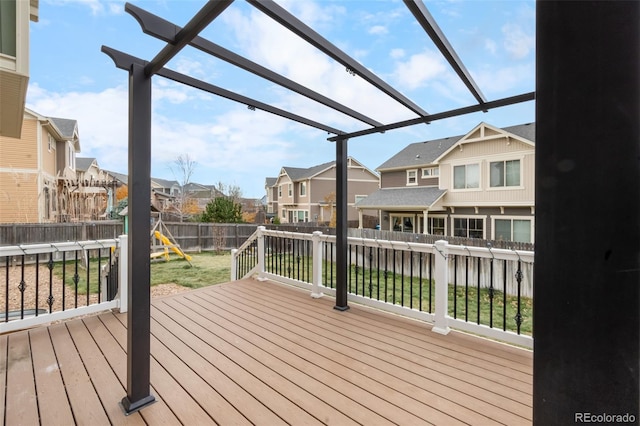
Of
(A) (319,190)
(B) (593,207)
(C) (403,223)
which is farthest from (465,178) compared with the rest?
(B) (593,207)

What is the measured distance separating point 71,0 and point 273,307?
4.75m

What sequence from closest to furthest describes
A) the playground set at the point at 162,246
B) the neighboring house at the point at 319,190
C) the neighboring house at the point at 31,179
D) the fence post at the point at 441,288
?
the fence post at the point at 441,288 → the playground set at the point at 162,246 → the neighboring house at the point at 31,179 → the neighboring house at the point at 319,190

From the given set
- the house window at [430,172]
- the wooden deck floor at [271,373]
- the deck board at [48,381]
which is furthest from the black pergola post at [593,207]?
the house window at [430,172]


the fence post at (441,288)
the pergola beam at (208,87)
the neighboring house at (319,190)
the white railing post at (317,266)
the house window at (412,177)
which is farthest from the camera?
the neighboring house at (319,190)

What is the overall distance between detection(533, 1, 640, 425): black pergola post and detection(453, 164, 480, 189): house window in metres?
14.1

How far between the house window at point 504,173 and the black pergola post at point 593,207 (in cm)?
1355

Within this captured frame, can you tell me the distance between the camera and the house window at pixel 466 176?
13.2 meters

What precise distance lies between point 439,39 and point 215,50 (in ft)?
4.49

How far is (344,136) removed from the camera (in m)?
3.55

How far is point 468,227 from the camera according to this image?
45.3ft

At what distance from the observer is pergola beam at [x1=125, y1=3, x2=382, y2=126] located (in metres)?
1.52

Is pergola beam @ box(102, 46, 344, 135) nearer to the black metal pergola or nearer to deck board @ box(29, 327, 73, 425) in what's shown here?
the black metal pergola

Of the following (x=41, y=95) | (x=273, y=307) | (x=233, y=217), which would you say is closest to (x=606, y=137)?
(x=273, y=307)

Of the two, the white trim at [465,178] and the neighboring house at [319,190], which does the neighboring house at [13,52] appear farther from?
→ the neighboring house at [319,190]
